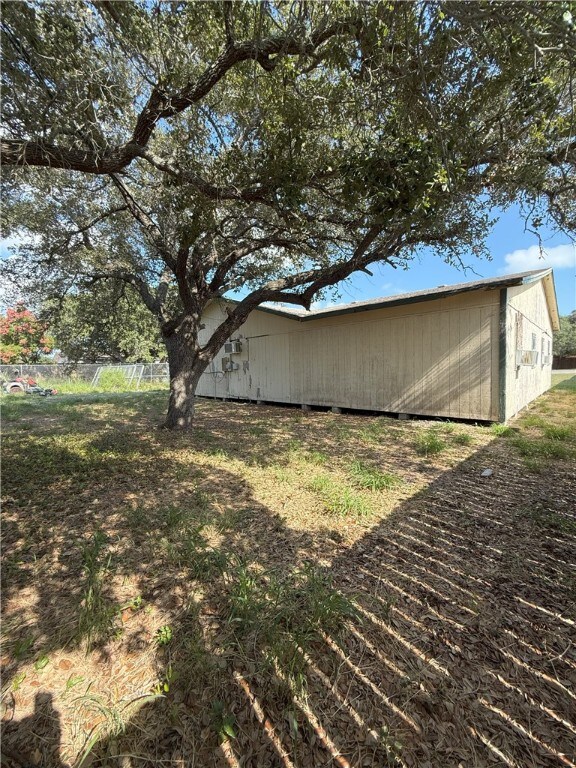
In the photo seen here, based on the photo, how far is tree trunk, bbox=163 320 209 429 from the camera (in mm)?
6664

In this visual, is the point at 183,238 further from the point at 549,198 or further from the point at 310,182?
the point at 549,198

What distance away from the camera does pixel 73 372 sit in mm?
20016

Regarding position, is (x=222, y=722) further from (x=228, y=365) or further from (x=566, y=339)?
(x=566, y=339)

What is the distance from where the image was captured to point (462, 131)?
326 cm

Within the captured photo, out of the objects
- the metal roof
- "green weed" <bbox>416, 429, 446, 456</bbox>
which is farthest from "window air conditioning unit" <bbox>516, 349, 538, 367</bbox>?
"green weed" <bbox>416, 429, 446, 456</bbox>

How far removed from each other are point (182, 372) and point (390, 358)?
15.8 feet

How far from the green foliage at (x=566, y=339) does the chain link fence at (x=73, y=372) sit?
42.3m

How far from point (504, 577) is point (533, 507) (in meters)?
1.35

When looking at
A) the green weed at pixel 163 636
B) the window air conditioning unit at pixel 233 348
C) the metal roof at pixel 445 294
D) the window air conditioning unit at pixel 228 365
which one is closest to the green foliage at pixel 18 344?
the window air conditioning unit at pixel 228 365

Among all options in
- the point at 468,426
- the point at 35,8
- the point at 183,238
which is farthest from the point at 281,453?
the point at 35,8

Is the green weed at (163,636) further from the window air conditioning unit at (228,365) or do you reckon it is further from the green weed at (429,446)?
the window air conditioning unit at (228,365)

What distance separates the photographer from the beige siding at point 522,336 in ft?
22.7

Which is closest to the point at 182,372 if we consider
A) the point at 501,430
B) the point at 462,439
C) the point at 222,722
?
the point at 462,439

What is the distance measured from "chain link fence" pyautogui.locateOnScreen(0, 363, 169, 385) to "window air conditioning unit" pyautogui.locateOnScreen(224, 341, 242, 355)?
8.92m
